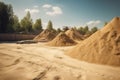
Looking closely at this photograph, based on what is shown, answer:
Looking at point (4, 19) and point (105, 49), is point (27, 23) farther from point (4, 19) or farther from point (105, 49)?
point (105, 49)

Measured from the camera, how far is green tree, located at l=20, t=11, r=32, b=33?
46.5 m

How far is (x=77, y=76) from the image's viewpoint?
6.32m

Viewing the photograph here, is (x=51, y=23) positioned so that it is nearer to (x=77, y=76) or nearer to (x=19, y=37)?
(x=19, y=37)

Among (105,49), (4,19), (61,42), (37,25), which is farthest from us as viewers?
(37,25)

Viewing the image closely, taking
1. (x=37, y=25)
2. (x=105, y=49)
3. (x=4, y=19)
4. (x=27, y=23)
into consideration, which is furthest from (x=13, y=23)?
(x=105, y=49)

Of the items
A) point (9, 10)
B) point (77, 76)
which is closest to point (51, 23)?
point (9, 10)

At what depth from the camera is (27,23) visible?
4862cm

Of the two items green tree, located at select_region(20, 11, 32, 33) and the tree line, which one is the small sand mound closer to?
the tree line

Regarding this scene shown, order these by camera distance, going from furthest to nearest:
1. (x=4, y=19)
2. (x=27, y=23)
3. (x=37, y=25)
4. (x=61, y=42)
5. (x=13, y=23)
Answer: (x=37, y=25)
(x=27, y=23)
(x=13, y=23)
(x=4, y=19)
(x=61, y=42)

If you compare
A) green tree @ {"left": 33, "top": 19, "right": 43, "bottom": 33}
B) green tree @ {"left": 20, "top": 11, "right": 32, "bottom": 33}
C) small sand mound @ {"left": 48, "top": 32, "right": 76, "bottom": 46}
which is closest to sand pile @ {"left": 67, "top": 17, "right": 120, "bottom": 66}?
small sand mound @ {"left": 48, "top": 32, "right": 76, "bottom": 46}

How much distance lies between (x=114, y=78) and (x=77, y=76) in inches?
66.7

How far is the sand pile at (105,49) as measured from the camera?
9.26 m

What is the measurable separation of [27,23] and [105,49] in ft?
137

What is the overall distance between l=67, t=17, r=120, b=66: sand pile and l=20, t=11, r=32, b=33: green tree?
36469 millimetres
